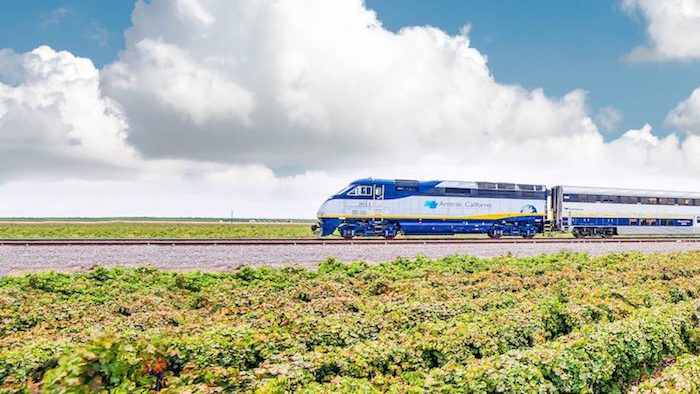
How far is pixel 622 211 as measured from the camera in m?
45.2

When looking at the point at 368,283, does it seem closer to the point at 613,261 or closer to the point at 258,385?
the point at 258,385

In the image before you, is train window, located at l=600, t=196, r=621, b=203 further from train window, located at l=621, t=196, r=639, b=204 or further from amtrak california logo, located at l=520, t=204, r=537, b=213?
amtrak california logo, located at l=520, t=204, r=537, b=213

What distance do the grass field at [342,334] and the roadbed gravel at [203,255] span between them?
5.17 m

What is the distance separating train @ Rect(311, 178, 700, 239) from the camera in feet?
108

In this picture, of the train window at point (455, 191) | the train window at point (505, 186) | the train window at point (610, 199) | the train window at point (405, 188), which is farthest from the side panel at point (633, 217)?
the train window at point (405, 188)

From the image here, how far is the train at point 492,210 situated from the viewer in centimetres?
3294

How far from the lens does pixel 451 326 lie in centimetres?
848

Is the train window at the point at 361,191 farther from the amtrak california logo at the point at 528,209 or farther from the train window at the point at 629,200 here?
the train window at the point at 629,200

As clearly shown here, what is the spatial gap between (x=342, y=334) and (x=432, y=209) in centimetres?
2773

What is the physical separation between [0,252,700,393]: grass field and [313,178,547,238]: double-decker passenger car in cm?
1772

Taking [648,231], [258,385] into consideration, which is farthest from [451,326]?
[648,231]

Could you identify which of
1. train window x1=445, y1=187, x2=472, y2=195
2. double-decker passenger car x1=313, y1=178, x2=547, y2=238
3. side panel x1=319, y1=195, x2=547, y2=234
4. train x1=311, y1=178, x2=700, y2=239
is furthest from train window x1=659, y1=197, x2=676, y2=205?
train window x1=445, y1=187, x2=472, y2=195

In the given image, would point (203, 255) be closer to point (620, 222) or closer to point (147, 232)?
point (147, 232)

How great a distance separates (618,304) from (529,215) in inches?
1162
